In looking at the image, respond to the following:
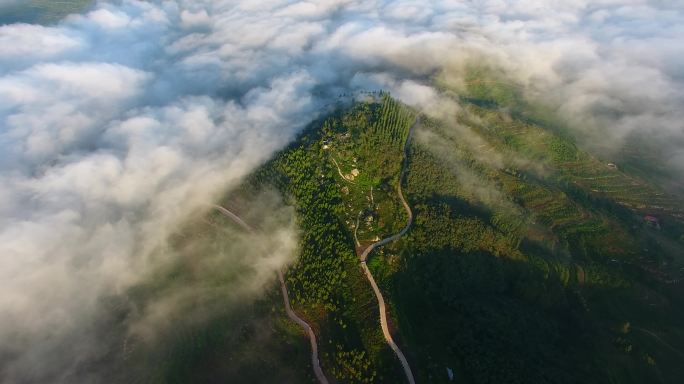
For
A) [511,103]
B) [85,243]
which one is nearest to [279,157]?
[85,243]

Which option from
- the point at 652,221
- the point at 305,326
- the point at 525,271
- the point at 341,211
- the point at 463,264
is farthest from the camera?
the point at 652,221

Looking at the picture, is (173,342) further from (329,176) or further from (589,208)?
(589,208)

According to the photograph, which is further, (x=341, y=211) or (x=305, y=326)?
(x=341, y=211)

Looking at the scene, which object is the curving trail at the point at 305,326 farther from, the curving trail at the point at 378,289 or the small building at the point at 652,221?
the small building at the point at 652,221

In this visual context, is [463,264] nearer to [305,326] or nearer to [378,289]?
[378,289]

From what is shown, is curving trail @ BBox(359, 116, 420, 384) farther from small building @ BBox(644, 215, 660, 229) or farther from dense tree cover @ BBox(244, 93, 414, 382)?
small building @ BBox(644, 215, 660, 229)

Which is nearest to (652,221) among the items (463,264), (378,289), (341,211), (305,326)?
(463,264)

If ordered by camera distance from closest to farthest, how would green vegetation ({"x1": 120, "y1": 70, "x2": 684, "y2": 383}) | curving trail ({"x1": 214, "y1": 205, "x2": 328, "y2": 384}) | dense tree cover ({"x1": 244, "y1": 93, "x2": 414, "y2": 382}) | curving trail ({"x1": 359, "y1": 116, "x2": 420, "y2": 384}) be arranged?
1. curving trail ({"x1": 359, "y1": 116, "x2": 420, "y2": 384})
2. curving trail ({"x1": 214, "y1": 205, "x2": 328, "y2": 384})
3. dense tree cover ({"x1": 244, "y1": 93, "x2": 414, "y2": 382})
4. green vegetation ({"x1": 120, "y1": 70, "x2": 684, "y2": 383})

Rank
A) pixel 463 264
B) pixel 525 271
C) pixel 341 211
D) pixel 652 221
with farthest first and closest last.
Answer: pixel 652 221 → pixel 341 211 → pixel 525 271 → pixel 463 264

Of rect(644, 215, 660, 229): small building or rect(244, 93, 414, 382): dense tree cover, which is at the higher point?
rect(244, 93, 414, 382): dense tree cover

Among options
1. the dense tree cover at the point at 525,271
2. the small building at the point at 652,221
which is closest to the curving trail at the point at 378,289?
the dense tree cover at the point at 525,271

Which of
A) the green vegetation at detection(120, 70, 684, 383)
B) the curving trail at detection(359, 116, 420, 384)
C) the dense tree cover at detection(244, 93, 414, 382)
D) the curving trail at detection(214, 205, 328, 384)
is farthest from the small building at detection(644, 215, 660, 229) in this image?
the curving trail at detection(214, 205, 328, 384)

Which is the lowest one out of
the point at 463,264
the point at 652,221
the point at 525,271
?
the point at 652,221
